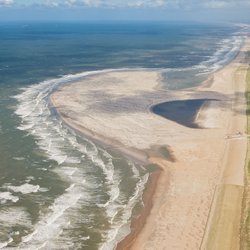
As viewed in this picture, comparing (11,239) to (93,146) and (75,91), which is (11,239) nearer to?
(93,146)

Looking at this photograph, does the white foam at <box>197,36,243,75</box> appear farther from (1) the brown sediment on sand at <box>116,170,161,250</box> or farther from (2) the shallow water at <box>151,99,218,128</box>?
(1) the brown sediment on sand at <box>116,170,161,250</box>

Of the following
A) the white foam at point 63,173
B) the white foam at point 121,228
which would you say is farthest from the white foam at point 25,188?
the white foam at point 121,228

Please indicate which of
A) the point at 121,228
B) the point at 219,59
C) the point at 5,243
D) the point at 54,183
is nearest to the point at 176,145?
the point at 54,183

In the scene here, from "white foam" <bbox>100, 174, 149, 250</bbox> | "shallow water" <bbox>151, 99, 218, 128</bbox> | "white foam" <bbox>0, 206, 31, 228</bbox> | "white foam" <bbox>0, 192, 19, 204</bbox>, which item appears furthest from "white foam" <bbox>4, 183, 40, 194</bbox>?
"shallow water" <bbox>151, 99, 218, 128</bbox>

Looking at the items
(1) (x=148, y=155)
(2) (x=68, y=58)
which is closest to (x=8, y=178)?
(1) (x=148, y=155)

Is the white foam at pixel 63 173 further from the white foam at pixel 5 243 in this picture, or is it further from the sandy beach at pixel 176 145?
the sandy beach at pixel 176 145

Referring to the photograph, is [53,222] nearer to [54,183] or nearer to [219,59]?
[54,183]
